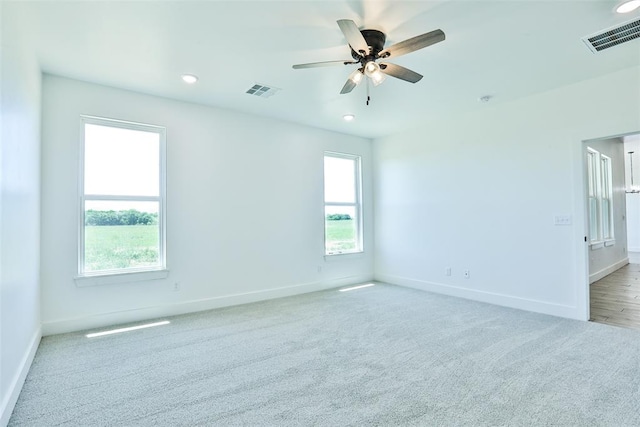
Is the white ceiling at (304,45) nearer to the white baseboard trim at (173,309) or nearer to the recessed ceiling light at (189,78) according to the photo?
the recessed ceiling light at (189,78)

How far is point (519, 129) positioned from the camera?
4227 millimetres

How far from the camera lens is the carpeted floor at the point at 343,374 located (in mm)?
1974

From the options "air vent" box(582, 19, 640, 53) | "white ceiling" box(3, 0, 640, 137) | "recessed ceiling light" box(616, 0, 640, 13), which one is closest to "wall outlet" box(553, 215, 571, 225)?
"white ceiling" box(3, 0, 640, 137)

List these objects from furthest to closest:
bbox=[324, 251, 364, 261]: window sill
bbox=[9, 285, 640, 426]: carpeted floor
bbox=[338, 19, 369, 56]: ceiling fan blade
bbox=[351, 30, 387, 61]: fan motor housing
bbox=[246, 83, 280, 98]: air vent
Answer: bbox=[324, 251, 364, 261]: window sill, bbox=[246, 83, 280, 98]: air vent, bbox=[351, 30, 387, 61]: fan motor housing, bbox=[338, 19, 369, 56]: ceiling fan blade, bbox=[9, 285, 640, 426]: carpeted floor

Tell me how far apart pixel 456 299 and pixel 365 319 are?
171 centimetres

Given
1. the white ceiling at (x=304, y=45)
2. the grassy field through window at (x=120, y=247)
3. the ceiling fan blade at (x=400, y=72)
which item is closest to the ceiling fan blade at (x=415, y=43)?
the ceiling fan blade at (x=400, y=72)

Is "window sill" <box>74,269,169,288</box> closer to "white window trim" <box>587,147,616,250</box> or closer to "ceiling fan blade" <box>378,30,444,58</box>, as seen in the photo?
"ceiling fan blade" <box>378,30,444,58</box>

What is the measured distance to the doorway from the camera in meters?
3.97

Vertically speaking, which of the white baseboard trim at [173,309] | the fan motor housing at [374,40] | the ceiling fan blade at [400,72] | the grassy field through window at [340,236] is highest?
the fan motor housing at [374,40]

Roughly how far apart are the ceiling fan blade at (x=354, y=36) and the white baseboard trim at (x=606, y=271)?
18.7 feet

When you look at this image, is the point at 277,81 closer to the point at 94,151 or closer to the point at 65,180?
the point at 94,151

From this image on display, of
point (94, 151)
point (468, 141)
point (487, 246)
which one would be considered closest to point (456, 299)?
point (487, 246)

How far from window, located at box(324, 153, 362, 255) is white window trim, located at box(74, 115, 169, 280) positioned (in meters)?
2.61

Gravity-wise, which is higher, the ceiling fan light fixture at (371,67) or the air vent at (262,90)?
the air vent at (262,90)
